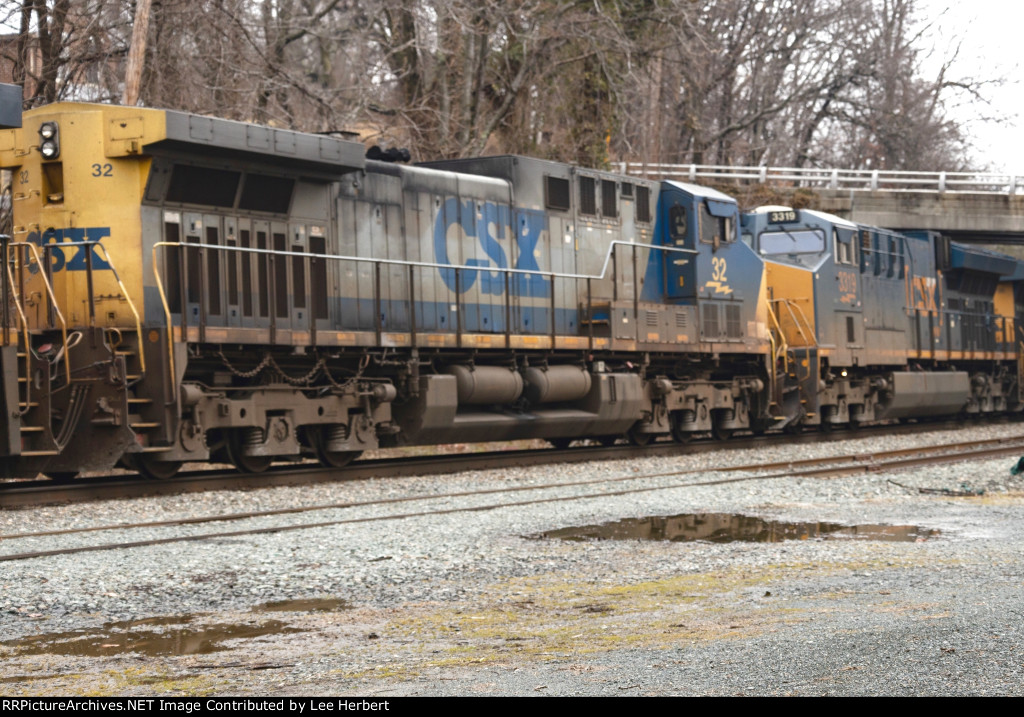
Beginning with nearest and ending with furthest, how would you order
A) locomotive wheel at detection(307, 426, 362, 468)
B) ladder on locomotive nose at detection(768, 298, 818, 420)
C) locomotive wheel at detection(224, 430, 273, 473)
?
locomotive wheel at detection(224, 430, 273, 473) → locomotive wheel at detection(307, 426, 362, 468) → ladder on locomotive nose at detection(768, 298, 818, 420)

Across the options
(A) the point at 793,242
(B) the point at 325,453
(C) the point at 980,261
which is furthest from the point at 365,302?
(C) the point at 980,261

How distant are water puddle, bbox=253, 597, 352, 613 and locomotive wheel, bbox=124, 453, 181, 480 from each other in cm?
571

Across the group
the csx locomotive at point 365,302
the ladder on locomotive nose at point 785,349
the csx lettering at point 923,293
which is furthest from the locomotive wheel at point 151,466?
the csx lettering at point 923,293

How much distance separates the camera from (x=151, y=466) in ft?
38.3

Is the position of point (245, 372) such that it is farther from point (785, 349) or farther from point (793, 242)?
point (793, 242)

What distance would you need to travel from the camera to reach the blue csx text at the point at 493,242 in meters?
14.6

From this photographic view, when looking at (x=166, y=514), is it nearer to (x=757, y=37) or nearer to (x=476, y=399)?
(x=476, y=399)

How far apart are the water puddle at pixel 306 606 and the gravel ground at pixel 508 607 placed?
0.02 metres

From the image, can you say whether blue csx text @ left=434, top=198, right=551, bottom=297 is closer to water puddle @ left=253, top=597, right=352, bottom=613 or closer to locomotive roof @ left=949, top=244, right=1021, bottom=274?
water puddle @ left=253, top=597, right=352, bottom=613

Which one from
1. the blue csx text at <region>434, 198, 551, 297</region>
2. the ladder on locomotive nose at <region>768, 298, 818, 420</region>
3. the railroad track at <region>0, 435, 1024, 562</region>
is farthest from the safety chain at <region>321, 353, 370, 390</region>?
the ladder on locomotive nose at <region>768, 298, 818, 420</region>

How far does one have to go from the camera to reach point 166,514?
998 centimetres

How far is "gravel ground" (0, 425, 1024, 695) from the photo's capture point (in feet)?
14.4

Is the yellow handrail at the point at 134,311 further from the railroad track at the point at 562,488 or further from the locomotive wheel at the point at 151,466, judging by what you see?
the railroad track at the point at 562,488
